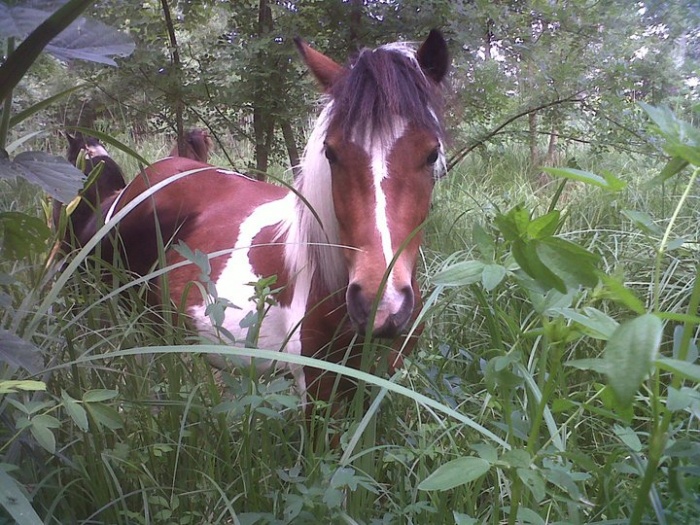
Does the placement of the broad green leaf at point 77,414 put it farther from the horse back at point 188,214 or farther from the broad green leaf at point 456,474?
the horse back at point 188,214

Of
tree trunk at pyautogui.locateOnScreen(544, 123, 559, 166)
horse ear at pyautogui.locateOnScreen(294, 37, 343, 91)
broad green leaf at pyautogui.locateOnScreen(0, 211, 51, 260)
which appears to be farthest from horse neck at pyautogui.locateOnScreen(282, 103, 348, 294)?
tree trunk at pyautogui.locateOnScreen(544, 123, 559, 166)

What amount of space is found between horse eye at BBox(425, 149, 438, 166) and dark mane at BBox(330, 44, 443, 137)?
0.06m

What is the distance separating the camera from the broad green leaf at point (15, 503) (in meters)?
0.61

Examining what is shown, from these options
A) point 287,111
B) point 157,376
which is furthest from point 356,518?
point 287,111

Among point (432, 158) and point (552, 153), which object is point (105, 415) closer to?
→ point (432, 158)

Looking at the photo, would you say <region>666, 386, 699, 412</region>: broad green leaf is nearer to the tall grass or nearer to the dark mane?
the tall grass

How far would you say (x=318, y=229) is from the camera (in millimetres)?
1501

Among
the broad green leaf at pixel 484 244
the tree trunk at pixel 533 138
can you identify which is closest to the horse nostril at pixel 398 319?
the broad green leaf at pixel 484 244

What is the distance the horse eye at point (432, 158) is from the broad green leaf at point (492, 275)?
2.63ft

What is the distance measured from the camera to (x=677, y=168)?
0.61m

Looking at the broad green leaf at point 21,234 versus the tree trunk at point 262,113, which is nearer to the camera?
the broad green leaf at point 21,234

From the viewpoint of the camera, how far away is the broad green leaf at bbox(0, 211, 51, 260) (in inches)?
33.0

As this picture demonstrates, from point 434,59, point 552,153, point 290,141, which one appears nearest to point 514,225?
point 434,59

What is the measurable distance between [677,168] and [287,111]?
99.0 inches
